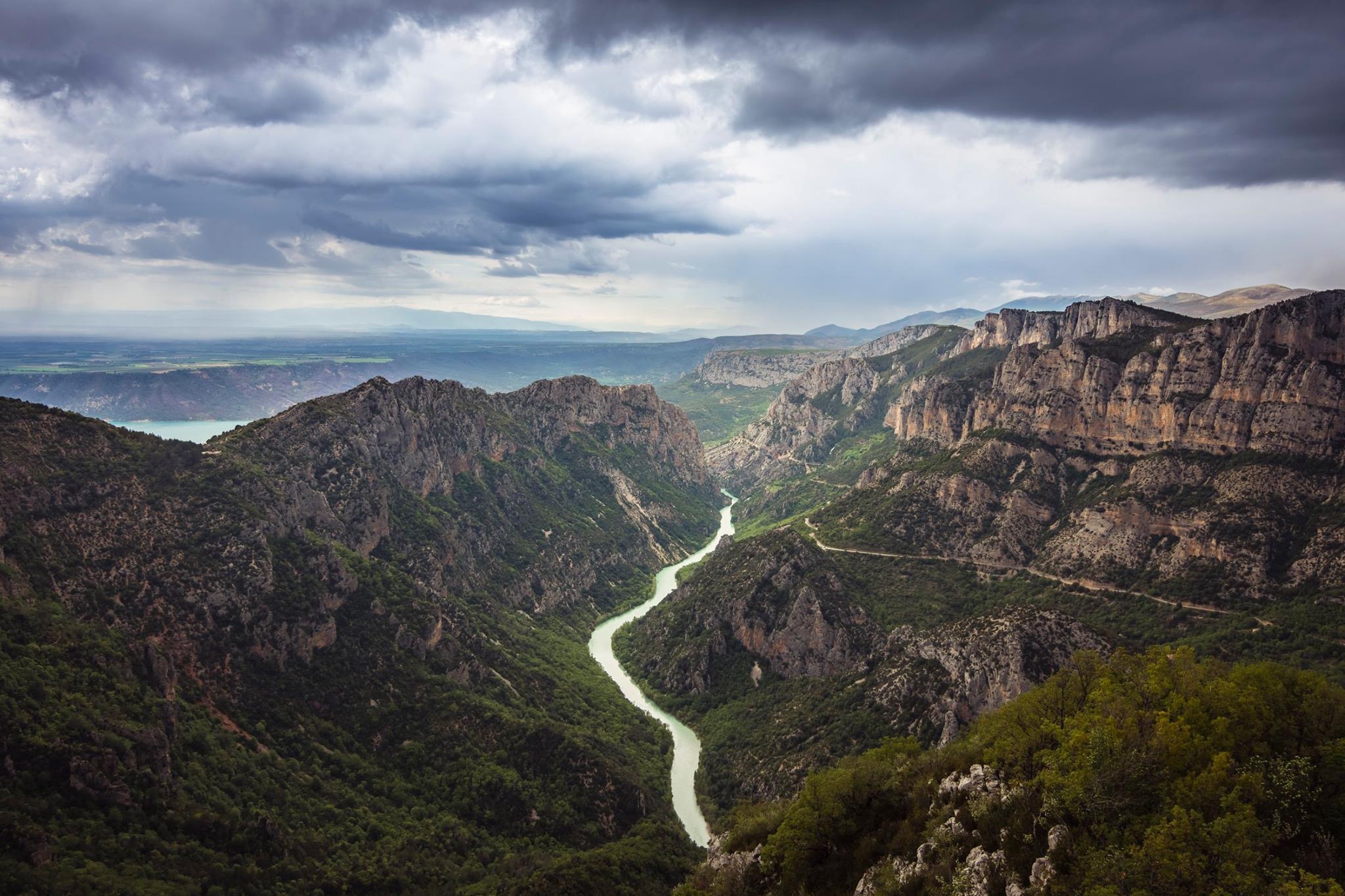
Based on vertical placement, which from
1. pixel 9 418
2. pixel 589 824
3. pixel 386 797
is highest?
pixel 9 418

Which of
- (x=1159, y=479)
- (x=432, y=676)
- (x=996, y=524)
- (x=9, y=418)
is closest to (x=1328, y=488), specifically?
(x=1159, y=479)

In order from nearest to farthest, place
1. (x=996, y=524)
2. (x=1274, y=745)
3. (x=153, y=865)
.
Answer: (x=1274, y=745) < (x=153, y=865) < (x=996, y=524)

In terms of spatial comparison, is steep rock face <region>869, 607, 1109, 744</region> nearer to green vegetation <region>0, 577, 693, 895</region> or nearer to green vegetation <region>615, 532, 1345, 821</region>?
green vegetation <region>615, 532, 1345, 821</region>

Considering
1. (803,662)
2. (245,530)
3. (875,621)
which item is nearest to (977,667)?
(875,621)

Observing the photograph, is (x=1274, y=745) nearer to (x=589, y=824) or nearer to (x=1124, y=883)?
(x=1124, y=883)

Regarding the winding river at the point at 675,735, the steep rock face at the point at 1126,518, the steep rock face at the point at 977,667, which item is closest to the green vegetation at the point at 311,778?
the winding river at the point at 675,735

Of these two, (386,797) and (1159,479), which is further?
(1159,479)

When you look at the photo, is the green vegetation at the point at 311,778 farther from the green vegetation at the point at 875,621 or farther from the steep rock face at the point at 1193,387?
the steep rock face at the point at 1193,387
